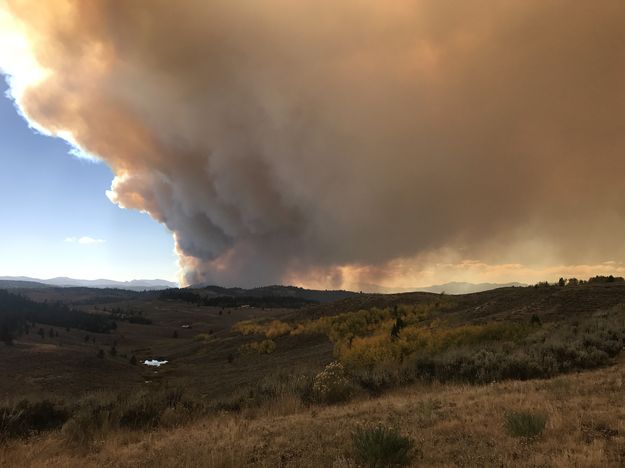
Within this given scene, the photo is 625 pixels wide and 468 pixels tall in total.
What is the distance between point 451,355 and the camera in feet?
59.6

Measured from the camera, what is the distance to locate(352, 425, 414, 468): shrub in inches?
272

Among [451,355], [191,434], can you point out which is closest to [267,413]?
[191,434]

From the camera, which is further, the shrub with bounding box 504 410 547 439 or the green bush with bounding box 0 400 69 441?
the green bush with bounding box 0 400 69 441

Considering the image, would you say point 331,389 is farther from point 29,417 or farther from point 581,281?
point 581,281

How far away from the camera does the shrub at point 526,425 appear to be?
25.5ft

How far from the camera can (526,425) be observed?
7.80 metres


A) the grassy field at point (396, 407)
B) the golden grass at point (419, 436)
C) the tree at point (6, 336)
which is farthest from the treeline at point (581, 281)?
the tree at point (6, 336)

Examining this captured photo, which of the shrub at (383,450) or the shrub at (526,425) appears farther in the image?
the shrub at (526,425)

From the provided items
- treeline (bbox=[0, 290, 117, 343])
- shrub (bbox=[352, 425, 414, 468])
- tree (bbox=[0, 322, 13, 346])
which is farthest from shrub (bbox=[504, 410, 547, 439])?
treeline (bbox=[0, 290, 117, 343])

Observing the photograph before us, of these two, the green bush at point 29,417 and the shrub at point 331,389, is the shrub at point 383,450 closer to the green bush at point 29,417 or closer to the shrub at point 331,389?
the shrub at point 331,389

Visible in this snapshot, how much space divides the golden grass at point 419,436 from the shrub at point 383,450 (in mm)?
245

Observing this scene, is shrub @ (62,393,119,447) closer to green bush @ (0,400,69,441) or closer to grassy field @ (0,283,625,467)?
grassy field @ (0,283,625,467)

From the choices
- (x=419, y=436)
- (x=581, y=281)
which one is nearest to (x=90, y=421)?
(x=419, y=436)

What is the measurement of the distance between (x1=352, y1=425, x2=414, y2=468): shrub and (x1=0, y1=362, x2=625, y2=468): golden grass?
25cm
